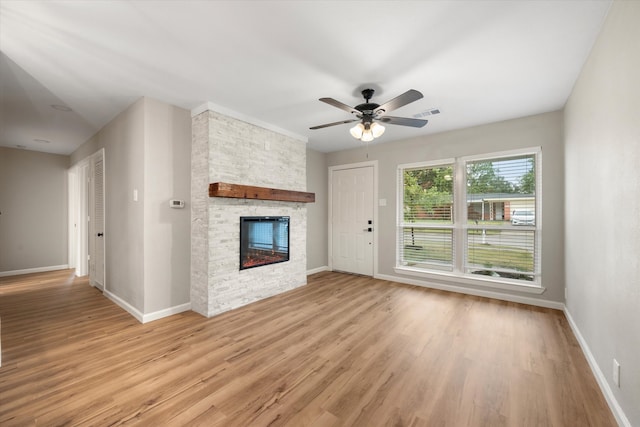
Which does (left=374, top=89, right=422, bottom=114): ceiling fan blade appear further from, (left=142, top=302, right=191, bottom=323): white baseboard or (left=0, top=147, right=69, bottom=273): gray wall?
(left=0, top=147, right=69, bottom=273): gray wall

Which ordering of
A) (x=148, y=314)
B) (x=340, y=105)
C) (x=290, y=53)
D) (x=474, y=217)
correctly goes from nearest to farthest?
(x=290, y=53)
(x=340, y=105)
(x=148, y=314)
(x=474, y=217)

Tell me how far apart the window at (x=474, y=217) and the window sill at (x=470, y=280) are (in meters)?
0.05

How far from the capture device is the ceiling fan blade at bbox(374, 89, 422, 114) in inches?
88.9

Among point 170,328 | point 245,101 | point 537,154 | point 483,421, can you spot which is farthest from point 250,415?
point 537,154

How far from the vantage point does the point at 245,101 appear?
330cm

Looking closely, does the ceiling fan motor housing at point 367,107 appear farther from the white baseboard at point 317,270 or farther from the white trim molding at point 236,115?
the white baseboard at point 317,270

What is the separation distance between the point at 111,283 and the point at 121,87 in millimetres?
2771

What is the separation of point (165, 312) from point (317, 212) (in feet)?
11.0

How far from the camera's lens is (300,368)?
221cm

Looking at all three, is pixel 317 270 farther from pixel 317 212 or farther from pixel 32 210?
pixel 32 210

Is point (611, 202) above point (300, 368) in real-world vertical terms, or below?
above

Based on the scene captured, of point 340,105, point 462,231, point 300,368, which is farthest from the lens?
point 462,231

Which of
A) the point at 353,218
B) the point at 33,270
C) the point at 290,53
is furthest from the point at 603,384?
the point at 33,270

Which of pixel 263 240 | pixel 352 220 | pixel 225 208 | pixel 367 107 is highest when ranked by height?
pixel 367 107
